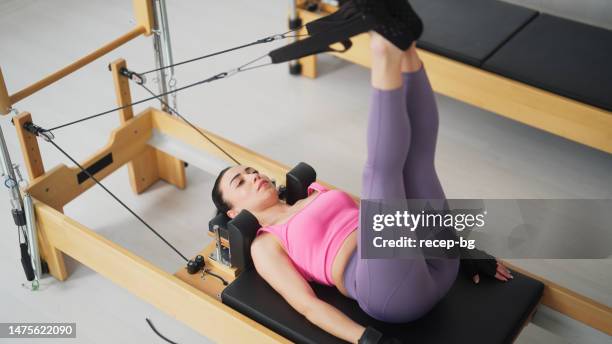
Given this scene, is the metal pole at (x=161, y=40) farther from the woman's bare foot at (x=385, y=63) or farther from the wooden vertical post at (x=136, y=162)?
the woman's bare foot at (x=385, y=63)

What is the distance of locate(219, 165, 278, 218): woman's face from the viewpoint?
2443 millimetres

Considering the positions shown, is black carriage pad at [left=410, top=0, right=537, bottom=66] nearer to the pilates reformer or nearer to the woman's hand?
the pilates reformer

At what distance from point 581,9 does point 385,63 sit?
270 cm

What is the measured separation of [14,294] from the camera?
2824 millimetres

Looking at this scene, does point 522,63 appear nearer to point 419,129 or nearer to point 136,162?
point 419,129

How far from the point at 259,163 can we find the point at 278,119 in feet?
2.97

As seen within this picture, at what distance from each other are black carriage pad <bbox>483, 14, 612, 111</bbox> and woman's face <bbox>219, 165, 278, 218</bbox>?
134 cm

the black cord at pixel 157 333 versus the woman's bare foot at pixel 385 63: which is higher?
the woman's bare foot at pixel 385 63

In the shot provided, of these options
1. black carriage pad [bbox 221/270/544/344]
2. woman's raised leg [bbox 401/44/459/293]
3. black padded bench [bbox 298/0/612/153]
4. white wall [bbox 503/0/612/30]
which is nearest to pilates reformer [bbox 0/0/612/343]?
black carriage pad [bbox 221/270/544/344]

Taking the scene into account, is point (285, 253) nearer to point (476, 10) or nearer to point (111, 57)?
point (476, 10)

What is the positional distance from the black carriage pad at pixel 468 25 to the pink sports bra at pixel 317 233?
1.31m

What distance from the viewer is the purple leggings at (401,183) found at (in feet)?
6.00

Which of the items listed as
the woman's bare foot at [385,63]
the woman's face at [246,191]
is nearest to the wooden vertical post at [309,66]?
the woman's face at [246,191]

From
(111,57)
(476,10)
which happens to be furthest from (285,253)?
(111,57)
